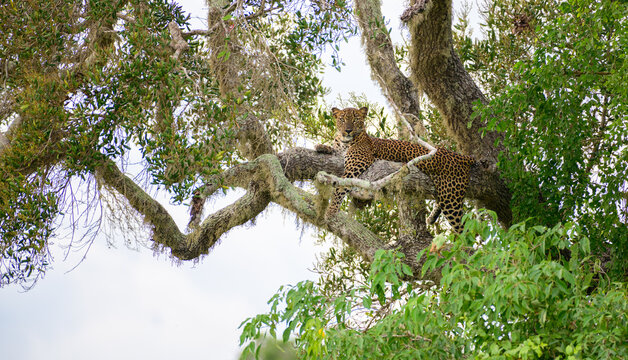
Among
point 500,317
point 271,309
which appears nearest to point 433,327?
point 500,317

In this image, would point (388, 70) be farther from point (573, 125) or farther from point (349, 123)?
point (573, 125)

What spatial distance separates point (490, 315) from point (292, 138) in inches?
159

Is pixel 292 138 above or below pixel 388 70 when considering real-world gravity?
below

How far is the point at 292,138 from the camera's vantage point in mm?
8516

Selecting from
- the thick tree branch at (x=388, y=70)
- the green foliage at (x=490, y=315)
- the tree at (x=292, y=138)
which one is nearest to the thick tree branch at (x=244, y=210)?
the tree at (x=292, y=138)

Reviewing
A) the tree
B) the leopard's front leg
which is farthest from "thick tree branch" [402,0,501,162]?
the leopard's front leg

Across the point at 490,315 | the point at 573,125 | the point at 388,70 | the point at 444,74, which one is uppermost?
the point at 388,70

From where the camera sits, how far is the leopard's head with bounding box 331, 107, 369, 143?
9078mm

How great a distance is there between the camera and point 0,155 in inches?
297

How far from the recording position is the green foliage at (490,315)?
15.7 feet

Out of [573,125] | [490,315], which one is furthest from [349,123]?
[490,315]

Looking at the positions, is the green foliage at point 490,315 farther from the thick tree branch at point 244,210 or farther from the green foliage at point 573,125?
the thick tree branch at point 244,210

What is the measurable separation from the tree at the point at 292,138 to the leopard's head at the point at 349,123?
0.34 metres

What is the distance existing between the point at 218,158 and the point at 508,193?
4.11 m
